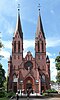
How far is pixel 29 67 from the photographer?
76.6 meters

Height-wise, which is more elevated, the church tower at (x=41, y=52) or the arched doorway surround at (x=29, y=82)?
the church tower at (x=41, y=52)

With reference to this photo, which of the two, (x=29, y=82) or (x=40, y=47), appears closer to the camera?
(x=29, y=82)

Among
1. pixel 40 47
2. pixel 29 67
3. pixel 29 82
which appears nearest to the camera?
pixel 29 82

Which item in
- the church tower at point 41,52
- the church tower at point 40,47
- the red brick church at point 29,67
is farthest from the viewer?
the church tower at point 40,47

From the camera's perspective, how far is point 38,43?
260 ft

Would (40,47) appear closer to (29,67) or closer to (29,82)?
(29,67)

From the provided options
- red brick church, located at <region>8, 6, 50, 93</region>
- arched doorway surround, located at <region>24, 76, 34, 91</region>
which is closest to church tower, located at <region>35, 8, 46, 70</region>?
red brick church, located at <region>8, 6, 50, 93</region>

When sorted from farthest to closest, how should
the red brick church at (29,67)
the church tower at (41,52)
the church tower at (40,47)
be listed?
the church tower at (40,47) < the church tower at (41,52) < the red brick church at (29,67)

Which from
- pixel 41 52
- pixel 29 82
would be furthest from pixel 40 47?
pixel 29 82

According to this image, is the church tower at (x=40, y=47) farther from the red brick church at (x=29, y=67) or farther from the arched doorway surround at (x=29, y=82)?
the arched doorway surround at (x=29, y=82)

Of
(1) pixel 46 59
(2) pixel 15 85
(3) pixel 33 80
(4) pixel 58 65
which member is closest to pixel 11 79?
(2) pixel 15 85

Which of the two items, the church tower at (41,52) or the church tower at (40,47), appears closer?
the church tower at (41,52)

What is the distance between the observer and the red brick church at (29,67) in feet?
246

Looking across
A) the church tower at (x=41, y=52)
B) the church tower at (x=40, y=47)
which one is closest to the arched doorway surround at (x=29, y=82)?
the church tower at (x=41, y=52)
